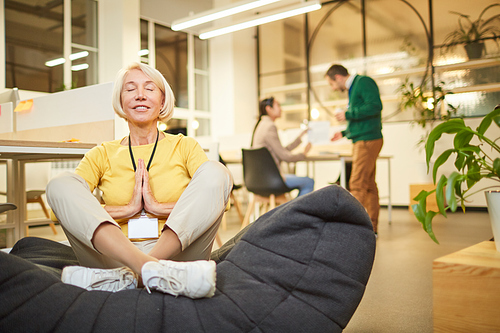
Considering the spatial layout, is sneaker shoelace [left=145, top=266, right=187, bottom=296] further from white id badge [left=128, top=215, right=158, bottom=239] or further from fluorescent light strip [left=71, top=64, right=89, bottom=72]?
fluorescent light strip [left=71, top=64, right=89, bottom=72]

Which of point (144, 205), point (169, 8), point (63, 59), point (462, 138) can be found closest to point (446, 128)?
point (462, 138)

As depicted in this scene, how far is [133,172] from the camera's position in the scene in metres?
1.49

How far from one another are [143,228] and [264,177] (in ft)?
7.07

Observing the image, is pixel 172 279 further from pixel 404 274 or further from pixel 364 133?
pixel 364 133

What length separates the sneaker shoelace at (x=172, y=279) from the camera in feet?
3.49

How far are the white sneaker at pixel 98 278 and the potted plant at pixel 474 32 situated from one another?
20.4 feet

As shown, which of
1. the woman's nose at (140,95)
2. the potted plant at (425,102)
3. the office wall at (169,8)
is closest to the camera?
the woman's nose at (140,95)

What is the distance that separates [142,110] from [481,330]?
1.21 metres

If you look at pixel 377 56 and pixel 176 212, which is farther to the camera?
pixel 377 56

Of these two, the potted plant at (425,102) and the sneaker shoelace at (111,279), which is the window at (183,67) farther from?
the sneaker shoelace at (111,279)

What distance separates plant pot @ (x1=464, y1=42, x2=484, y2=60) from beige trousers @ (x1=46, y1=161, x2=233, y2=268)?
5.84m

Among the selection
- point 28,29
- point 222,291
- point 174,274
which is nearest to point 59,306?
point 174,274

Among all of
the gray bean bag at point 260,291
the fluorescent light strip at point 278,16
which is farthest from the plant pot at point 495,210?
the fluorescent light strip at point 278,16

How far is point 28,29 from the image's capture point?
560cm
